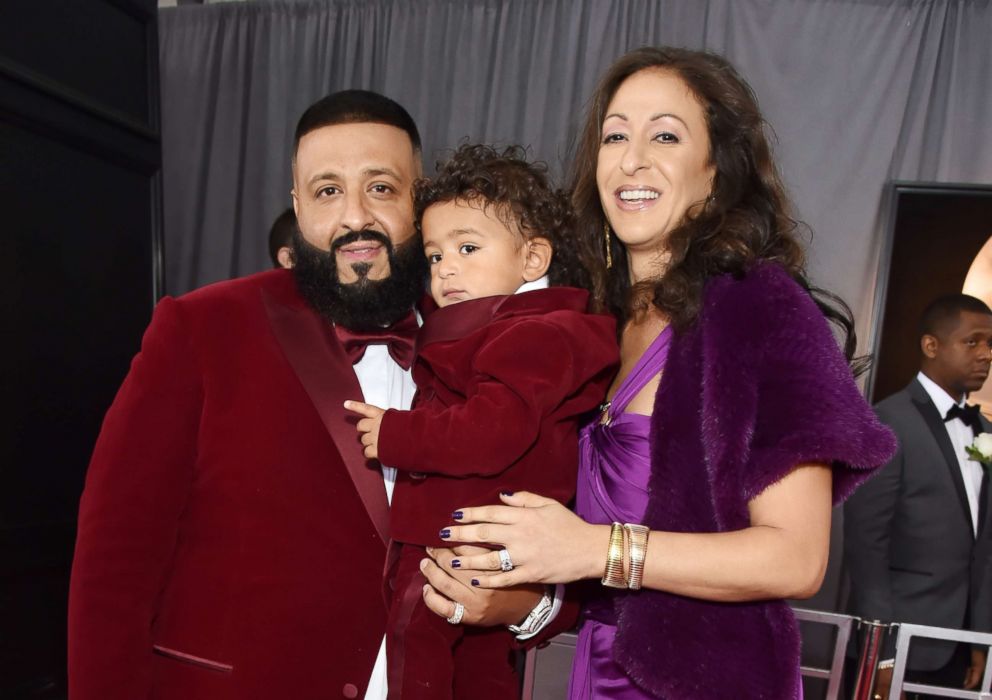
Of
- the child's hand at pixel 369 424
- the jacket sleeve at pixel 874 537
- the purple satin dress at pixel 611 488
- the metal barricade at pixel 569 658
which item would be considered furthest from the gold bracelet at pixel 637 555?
the jacket sleeve at pixel 874 537

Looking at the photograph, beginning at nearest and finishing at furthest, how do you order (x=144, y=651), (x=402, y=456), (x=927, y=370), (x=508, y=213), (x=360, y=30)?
(x=402, y=456) < (x=144, y=651) < (x=508, y=213) < (x=927, y=370) < (x=360, y=30)

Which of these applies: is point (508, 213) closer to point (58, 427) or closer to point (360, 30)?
point (58, 427)

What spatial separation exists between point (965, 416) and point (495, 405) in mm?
3147

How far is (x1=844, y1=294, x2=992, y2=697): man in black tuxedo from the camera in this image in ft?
11.2

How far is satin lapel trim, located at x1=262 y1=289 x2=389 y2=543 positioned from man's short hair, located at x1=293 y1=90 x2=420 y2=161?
50 cm

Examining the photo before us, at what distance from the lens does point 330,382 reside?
1717 mm

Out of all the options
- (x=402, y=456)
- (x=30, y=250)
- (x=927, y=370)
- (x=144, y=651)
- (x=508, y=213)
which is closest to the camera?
(x=402, y=456)

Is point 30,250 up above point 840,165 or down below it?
below

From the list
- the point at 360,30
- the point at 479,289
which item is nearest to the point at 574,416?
the point at 479,289

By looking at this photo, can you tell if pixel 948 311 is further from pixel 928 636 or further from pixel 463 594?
pixel 463 594

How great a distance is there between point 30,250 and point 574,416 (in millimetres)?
1991

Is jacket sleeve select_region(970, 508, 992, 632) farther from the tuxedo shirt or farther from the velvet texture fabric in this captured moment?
→ the tuxedo shirt

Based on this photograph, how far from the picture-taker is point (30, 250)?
8.13ft

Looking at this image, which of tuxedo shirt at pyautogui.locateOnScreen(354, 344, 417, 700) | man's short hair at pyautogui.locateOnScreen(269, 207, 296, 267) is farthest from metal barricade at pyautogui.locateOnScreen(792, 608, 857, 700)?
man's short hair at pyautogui.locateOnScreen(269, 207, 296, 267)
